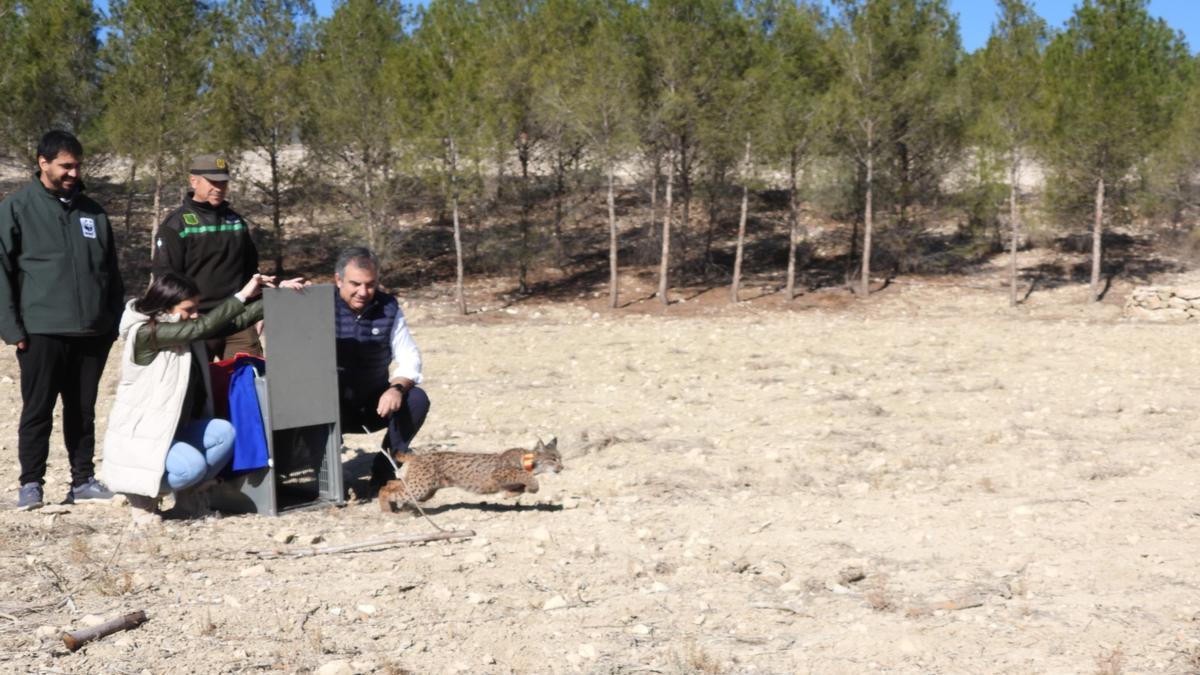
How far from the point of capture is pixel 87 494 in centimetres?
707

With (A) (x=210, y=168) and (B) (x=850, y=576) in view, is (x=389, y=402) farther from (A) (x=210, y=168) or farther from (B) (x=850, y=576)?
(B) (x=850, y=576)

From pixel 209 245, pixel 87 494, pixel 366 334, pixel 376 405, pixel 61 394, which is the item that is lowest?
pixel 87 494

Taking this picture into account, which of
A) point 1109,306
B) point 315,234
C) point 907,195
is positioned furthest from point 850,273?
point 315,234

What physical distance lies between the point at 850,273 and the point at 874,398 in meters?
23.7

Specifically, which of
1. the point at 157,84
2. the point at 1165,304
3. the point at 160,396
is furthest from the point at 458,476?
the point at 157,84

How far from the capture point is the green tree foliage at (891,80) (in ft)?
96.6

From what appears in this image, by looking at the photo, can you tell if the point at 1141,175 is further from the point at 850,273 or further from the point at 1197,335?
the point at 1197,335

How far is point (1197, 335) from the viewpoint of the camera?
17.8m

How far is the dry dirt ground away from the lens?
472cm

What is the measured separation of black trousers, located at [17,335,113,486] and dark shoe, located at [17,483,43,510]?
52 mm

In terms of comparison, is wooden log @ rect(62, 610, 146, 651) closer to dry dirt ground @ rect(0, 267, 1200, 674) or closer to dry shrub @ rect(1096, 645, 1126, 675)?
dry dirt ground @ rect(0, 267, 1200, 674)

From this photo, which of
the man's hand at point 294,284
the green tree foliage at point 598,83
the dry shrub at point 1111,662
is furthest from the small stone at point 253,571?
the green tree foliage at point 598,83

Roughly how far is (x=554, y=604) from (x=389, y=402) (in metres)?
1.97

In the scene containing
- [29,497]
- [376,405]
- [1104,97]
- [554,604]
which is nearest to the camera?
[554,604]
